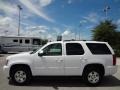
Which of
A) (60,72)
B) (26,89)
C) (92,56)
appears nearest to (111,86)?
(92,56)

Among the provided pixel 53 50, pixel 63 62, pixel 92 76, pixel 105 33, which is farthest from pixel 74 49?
pixel 105 33

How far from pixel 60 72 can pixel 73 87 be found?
2.82ft

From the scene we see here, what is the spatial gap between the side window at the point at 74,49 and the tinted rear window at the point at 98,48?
42cm

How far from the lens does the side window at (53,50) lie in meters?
10.9

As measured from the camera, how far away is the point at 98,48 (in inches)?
443

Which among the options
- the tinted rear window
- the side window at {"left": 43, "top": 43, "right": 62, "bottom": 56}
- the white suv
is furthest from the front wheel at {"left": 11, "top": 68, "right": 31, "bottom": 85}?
the tinted rear window

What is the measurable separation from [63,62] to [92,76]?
1455 millimetres

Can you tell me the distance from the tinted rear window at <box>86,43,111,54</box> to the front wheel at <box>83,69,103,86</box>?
2.80 feet

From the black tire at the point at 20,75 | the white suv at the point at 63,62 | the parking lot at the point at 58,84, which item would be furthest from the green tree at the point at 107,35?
the black tire at the point at 20,75

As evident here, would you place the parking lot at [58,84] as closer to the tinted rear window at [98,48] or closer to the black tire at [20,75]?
the black tire at [20,75]

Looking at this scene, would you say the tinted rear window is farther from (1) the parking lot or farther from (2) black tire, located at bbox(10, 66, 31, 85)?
(2) black tire, located at bbox(10, 66, 31, 85)

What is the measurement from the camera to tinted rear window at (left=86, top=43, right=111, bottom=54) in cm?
1114

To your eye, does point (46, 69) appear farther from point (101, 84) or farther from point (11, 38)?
point (11, 38)

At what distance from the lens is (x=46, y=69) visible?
10805 millimetres
